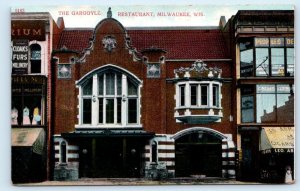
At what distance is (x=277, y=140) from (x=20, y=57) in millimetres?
7554

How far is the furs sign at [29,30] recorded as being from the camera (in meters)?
18.4

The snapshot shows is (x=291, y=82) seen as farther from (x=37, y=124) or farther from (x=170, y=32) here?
(x=37, y=124)

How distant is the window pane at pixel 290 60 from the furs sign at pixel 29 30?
22.7 feet

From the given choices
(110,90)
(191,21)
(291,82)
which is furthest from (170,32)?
(291,82)

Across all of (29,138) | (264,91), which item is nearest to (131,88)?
(29,138)

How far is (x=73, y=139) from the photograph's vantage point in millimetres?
19062

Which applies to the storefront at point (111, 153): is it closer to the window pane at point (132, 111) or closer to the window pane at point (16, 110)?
the window pane at point (132, 111)

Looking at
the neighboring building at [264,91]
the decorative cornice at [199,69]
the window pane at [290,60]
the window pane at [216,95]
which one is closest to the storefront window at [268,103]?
the neighboring building at [264,91]

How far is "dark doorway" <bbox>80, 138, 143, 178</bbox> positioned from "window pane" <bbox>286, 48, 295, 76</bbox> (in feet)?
15.5

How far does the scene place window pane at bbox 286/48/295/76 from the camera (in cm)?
1850

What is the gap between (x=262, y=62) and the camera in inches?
741

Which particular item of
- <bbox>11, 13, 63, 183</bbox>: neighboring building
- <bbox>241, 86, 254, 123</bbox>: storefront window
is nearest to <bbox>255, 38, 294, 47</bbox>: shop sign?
<bbox>241, 86, 254, 123</bbox>: storefront window

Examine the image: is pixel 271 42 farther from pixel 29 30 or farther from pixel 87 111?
pixel 29 30

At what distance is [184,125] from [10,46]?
5.38 meters
